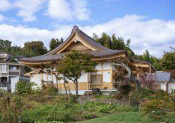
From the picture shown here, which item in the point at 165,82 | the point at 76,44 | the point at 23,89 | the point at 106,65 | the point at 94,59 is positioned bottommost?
the point at 23,89

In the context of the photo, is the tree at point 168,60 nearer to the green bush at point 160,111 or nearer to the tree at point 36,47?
the green bush at point 160,111

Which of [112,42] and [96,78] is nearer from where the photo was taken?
[96,78]

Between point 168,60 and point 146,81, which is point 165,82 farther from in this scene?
point 168,60

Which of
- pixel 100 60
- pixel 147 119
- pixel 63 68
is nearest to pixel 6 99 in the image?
pixel 147 119

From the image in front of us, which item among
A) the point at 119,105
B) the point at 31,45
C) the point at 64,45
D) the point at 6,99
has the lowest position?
the point at 119,105

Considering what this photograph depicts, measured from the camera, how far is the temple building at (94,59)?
20.6m

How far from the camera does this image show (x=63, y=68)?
17.2m

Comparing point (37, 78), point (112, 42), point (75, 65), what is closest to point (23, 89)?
point (37, 78)

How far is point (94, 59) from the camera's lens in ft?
67.9

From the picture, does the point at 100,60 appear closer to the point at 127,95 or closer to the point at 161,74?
the point at 127,95

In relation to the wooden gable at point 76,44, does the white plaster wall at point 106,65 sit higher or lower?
lower

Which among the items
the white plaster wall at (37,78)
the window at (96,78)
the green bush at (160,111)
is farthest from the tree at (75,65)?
the green bush at (160,111)

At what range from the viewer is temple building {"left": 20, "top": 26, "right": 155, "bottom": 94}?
811 inches

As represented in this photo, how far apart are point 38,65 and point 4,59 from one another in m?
29.8
